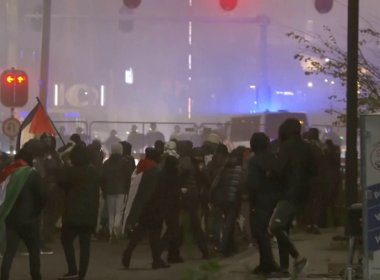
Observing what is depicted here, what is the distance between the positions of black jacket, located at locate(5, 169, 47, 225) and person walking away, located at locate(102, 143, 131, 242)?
16.6ft

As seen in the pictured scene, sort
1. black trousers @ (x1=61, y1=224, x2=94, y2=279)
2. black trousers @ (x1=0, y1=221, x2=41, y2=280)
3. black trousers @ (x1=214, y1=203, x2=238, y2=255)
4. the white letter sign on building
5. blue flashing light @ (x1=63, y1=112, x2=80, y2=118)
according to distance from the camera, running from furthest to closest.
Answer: blue flashing light @ (x1=63, y1=112, x2=80, y2=118)
black trousers @ (x1=214, y1=203, x2=238, y2=255)
black trousers @ (x1=61, y1=224, x2=94, y2=279)
black trousers @ (x1=0, y1=221, x2=41, y2=280)
the white letter sign on building

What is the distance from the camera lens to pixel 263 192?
31.2 feet

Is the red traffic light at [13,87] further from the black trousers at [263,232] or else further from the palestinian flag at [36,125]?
the black trousers at [263,232]

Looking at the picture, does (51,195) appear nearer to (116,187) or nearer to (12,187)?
(116,187)

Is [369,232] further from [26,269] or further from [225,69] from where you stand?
[225,69]

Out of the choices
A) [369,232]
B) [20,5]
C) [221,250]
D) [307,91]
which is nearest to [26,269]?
[221,250]

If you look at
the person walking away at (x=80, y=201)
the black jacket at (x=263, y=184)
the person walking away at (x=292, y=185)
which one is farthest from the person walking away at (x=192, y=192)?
the person walking away at (x=292, y=185)

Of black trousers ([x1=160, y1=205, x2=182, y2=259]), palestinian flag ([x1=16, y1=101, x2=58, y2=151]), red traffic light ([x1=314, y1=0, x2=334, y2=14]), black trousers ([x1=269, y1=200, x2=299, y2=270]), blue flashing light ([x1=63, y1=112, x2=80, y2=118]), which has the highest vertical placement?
red traffic light ([x1=314, y1=0, x2=334, y2=14])

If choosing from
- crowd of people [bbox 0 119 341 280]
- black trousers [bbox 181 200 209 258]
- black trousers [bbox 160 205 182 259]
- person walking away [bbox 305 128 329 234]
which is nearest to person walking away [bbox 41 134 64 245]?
crowd of people [bbox 0 119 341 280]

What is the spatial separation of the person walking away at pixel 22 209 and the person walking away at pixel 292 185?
259 cm

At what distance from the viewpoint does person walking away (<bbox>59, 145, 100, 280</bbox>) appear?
936 cm

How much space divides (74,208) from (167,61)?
Result: 1184 inches

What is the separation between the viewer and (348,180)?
9.58 metres

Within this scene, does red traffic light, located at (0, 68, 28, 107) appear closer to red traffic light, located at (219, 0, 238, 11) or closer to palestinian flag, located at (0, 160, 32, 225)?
red traffic light, located at (219, 0, 238, 11)
